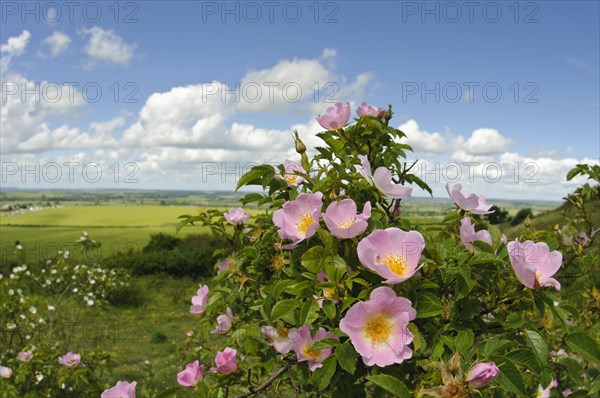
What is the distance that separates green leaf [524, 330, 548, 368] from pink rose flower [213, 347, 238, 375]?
923mm

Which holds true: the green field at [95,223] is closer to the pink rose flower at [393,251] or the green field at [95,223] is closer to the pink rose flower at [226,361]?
the pink rose flower at [226,361]

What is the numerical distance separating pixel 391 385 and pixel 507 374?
0.93 ft

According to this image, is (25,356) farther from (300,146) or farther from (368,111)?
(368,111)

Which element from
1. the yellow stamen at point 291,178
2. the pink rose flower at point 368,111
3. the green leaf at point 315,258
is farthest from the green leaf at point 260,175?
the pink rose flower at point 368,111

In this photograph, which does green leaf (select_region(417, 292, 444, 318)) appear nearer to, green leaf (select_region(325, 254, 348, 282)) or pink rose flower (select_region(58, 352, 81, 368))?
green leaf (select_region(325, 254, 348, 282))

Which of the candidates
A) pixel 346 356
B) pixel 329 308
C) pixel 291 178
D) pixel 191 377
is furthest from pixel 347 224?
pixel 191 377

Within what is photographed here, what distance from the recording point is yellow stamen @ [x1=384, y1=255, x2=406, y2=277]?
1.16 m

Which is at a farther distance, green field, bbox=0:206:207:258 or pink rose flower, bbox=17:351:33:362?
green field, bbox=0:206:207:258

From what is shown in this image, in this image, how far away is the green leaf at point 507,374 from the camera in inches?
40.7

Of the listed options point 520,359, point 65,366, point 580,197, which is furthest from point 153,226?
point 520,359

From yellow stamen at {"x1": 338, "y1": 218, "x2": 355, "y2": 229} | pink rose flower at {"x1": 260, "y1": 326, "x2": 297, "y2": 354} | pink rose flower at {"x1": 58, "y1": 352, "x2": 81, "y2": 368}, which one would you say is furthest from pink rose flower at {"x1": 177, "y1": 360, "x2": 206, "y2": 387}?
pink rose flower at {"x1": 58, "y1": 352, "x2": 81, "y2": 368}

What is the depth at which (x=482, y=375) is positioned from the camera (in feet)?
3.17

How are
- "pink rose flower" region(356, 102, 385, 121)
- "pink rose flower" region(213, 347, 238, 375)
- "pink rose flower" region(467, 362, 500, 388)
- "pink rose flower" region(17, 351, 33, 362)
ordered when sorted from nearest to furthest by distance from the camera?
"pink rose flower" region(467, 362, 500, 388), "pink rose flower" region(213, 347, 238, 375), "pink rose flower" region(356, 102, 385, 121), "pink rose flower" region(17, 351, 33, 362)

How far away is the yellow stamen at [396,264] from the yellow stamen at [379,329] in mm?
119
